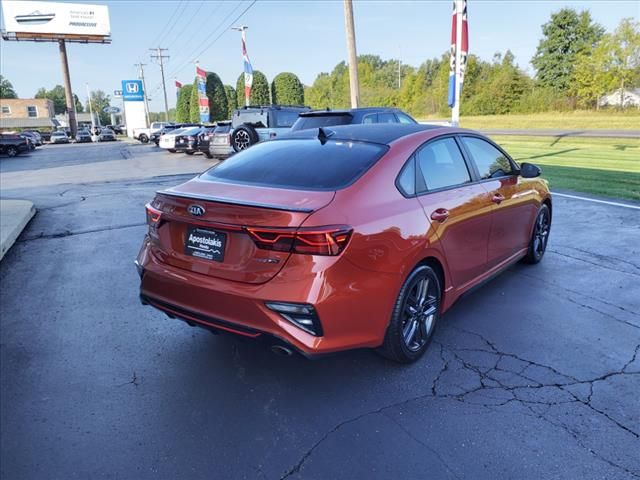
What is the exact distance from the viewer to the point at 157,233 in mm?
3473

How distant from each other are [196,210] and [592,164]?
47.0ft

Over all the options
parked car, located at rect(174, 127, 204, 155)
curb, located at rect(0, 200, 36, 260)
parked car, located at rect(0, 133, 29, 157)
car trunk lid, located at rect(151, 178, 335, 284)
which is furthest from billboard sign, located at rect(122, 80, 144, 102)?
car trunk lid, located at rect(151, 178, 335, 284)

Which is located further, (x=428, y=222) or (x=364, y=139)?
(x=364, y=139)

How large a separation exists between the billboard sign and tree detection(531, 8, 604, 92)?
54.3 m

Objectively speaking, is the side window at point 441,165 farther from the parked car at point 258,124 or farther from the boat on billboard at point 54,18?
the boat on billboard at point 54,18

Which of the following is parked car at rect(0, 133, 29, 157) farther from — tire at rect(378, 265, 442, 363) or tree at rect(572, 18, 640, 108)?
tree at rect(572, 18, 640, 108)

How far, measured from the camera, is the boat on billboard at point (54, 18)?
65438 mm

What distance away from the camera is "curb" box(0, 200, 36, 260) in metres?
6.95

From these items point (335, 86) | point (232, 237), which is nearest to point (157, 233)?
point (232, 237)

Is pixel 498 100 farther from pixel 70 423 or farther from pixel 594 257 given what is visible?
pixel 70 423

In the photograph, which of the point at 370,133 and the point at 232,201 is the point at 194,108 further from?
the point at 232,201

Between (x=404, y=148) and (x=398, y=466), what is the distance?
2.14 metres

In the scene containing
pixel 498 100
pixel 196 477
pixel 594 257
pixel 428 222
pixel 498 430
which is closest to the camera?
pixel 196 477

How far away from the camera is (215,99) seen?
59.5 meters
